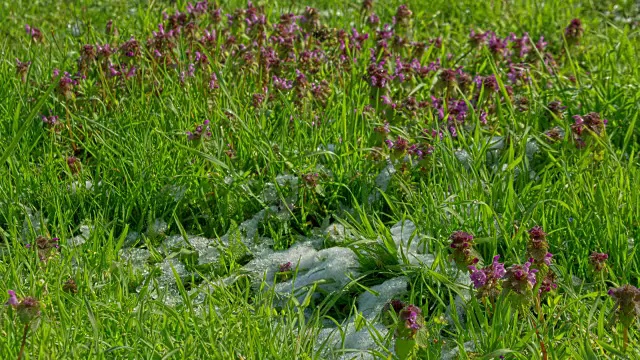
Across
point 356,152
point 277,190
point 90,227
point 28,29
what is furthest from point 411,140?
point 28,29

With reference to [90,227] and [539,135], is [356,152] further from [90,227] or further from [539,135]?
[90,227]

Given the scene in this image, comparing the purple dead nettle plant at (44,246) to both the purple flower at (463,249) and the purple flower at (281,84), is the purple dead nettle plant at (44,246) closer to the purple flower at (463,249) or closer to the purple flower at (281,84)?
the purple flower at (463,249)

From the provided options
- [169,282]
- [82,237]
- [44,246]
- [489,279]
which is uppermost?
[489,279]

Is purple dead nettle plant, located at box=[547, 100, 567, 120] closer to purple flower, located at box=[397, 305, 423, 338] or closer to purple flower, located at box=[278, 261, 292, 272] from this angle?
purple flower, located at box=[278, 261, 292, 272]

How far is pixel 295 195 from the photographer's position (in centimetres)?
383

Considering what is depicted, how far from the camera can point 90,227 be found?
11.5 ft

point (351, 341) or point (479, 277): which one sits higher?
point (479, 277)

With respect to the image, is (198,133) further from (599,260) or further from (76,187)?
(599,260)

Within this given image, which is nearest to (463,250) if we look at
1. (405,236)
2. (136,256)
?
(405,236)

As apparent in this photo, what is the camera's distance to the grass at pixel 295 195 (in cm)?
288

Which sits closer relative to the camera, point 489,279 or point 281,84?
point 489,279

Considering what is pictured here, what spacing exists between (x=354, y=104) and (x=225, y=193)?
35.2 inches

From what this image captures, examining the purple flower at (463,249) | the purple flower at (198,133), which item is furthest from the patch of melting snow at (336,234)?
the purple flower at (463,249)

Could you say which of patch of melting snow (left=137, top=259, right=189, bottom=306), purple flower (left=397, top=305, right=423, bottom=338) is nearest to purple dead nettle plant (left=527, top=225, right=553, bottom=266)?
purple flower (left=397, top=305, right=423, bottom=338)
